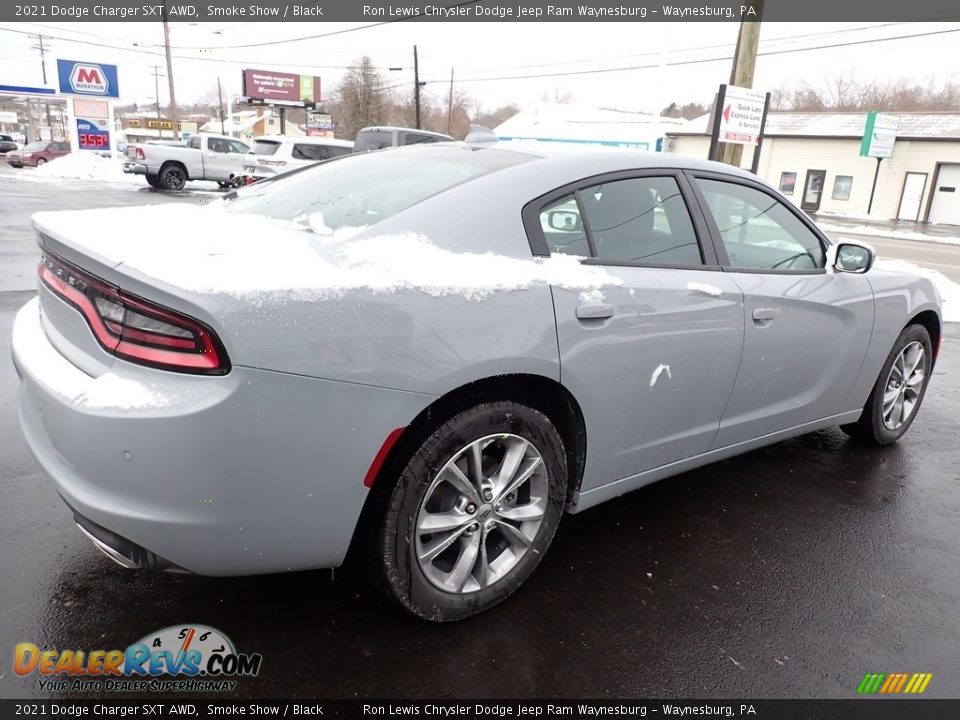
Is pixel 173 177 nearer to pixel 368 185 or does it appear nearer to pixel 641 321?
pixel 368 185

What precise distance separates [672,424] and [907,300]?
2014 mm

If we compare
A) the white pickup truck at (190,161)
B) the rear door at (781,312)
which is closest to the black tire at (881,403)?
the rear door at (781,312)

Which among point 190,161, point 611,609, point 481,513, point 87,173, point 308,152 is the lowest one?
point 87,173

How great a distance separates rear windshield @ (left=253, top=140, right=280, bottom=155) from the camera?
2004 cm

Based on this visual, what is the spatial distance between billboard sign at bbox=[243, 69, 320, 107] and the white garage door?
4924cm

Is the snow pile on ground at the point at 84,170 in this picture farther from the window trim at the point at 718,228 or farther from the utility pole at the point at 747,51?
the window trim at the point at 718,228

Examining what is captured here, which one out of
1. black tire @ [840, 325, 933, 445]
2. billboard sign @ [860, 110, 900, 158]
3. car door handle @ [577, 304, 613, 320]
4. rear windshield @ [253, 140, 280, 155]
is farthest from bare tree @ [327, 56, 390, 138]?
car door handle @ [577, 304, 613, 320]

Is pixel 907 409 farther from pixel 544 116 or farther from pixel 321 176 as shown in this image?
pixel 544 116

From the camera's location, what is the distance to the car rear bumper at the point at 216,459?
5.68 feet

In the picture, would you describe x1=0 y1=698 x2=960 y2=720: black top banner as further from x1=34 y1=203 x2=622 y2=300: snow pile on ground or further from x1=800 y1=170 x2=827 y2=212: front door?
x1=800 y1=170 x2=827 y2=212: front door

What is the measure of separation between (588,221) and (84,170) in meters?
32.4

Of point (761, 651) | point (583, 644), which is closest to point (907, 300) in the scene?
point (761, 651)

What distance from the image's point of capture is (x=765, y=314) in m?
3.01

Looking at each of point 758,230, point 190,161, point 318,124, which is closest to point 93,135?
point 190,161
